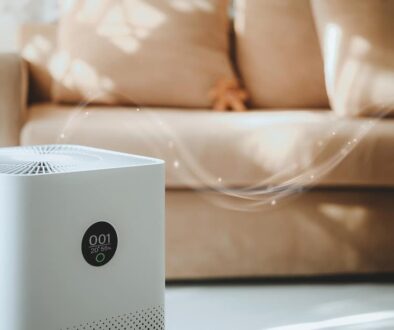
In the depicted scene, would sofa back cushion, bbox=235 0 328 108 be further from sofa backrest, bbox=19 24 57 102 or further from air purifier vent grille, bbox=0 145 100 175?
air purifier vent grille, bbox=0 145 100 175

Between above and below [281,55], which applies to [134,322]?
below

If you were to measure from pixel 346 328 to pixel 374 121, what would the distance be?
1.87 ft

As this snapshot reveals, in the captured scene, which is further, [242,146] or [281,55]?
[281,55]

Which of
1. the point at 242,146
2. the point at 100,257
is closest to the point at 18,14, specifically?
the point at 242,146

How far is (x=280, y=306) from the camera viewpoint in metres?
1.46

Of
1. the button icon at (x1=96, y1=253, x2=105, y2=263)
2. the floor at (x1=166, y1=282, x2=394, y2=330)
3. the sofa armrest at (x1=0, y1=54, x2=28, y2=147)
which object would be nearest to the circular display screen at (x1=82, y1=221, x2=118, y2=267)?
the button icon at (x1=96, y1=253, x2=105, y2=263)

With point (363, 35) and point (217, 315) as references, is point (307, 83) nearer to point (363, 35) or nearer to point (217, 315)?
point (363, 35)

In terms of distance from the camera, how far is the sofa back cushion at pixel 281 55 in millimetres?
1972

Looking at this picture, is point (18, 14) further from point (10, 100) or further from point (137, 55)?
point (10, 100)

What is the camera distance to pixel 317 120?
160 cm

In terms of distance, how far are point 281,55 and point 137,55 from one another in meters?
0.45

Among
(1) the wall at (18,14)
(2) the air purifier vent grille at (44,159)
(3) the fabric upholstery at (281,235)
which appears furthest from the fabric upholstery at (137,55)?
(2) the air purifier vent grille at (44,159)

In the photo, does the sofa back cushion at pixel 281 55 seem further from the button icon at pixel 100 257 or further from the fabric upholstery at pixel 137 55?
the button icon at pixel 100 257

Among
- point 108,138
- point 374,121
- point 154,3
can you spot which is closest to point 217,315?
point 108,138
